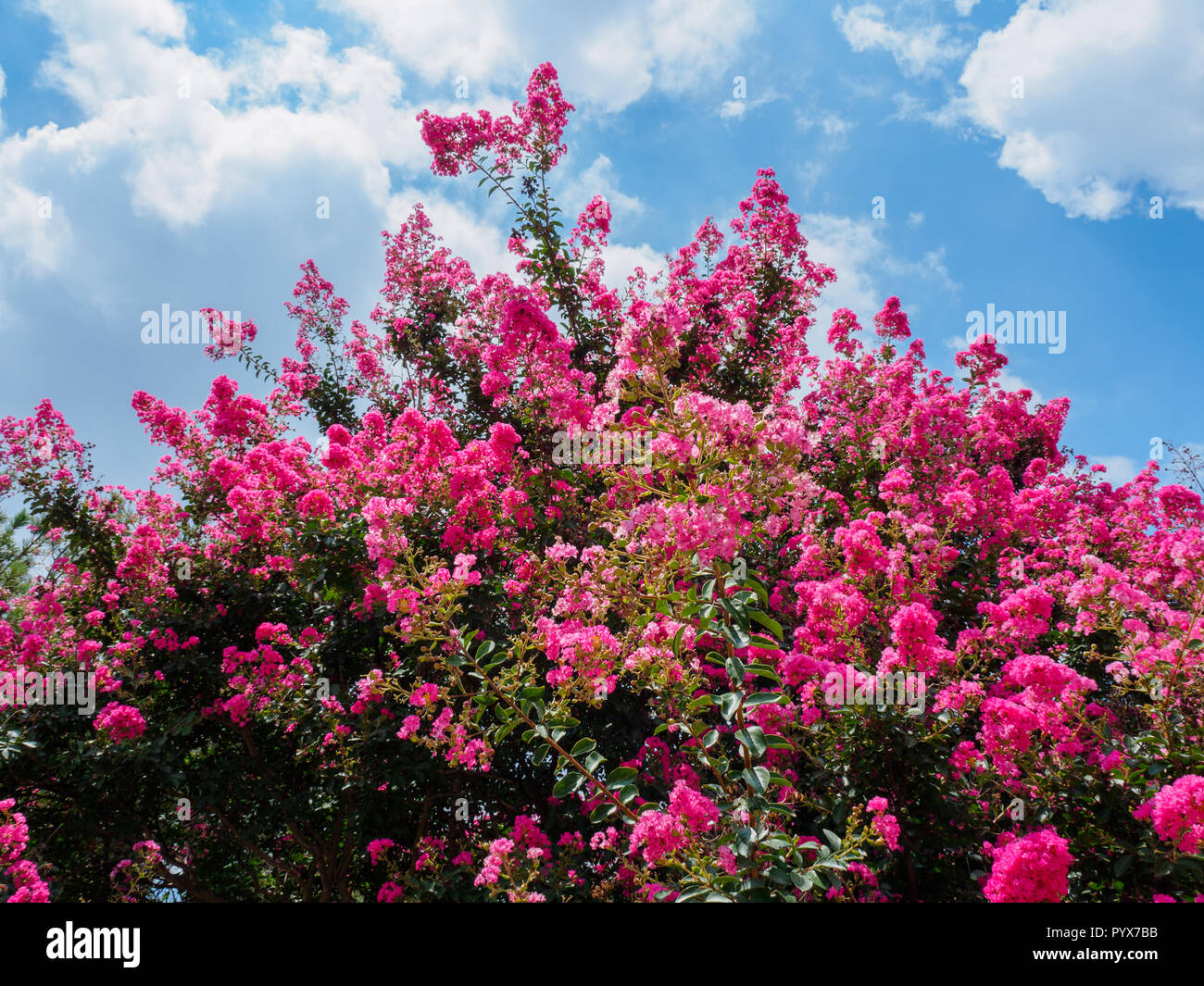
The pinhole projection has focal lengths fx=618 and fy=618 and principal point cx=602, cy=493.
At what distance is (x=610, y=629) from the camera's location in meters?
3.68

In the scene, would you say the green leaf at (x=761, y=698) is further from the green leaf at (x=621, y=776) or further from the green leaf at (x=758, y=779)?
the green leaf at (x=621, y=776)

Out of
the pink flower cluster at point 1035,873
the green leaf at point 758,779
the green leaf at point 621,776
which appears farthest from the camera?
the green leaf at point 621,776

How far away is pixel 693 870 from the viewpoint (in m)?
1.93

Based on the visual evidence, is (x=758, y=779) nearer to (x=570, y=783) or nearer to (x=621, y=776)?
(x=621, y=776)

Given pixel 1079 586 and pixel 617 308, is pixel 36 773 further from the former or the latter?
pixel 1079 586

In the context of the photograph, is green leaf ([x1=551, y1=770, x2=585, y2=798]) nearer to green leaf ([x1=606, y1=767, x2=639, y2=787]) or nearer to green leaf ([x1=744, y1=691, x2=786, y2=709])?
green leaf ([x1=606, y1=767, x2=639, y2=787])

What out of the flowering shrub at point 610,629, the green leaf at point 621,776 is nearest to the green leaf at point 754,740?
the flowering shrub at point 610,629

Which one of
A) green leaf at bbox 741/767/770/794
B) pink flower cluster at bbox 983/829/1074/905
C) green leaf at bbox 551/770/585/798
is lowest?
pink flower cluster at bbox 983/829/1074/905

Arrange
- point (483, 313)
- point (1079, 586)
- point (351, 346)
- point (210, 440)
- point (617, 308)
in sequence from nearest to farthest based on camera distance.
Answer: point (1079, 586), point (210, 440), point (617, 308), point (483, 313), point (351, 346)

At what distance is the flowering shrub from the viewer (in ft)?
7.86

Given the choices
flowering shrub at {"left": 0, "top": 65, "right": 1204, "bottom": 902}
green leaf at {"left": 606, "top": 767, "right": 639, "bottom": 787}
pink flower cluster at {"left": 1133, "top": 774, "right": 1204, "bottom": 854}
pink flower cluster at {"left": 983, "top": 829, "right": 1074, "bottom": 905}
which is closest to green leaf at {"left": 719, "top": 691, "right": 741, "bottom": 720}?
flowering shrub at {"left": 0, "top": 65, "right": 1204, "bottom": 902}

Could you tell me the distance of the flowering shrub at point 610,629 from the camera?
239 cm
